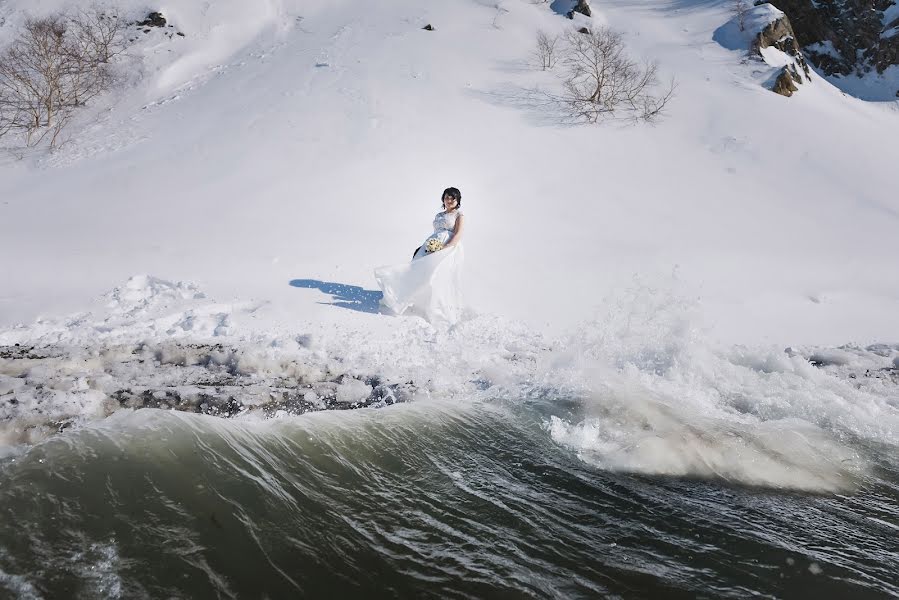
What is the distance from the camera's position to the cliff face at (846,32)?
2284cm

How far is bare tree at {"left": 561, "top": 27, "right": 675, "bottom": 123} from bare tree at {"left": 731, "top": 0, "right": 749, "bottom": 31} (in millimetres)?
5341

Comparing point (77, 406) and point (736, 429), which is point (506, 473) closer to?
point (736, 429)

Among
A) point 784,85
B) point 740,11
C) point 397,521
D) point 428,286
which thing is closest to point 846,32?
point 740,11

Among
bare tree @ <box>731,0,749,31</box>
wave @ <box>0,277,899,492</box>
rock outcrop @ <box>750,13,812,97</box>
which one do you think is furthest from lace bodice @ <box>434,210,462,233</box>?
bare tree @ <box>731,0,749,31</box>

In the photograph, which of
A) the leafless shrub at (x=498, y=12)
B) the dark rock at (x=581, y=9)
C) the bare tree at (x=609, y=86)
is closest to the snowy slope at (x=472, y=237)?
the leafless shrub at (x=498, y=12)

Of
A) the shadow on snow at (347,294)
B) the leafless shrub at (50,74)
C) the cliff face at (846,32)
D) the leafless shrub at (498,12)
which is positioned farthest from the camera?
the cliff face at (846,32)

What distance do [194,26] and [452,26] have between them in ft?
32.6

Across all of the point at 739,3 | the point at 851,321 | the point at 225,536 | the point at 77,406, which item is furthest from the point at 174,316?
the point at 739,3

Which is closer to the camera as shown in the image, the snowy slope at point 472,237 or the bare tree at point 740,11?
the snowy slope at point 472,237

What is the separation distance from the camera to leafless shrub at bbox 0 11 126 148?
16.4 meters

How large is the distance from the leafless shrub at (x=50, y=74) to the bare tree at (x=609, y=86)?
16.0 meters

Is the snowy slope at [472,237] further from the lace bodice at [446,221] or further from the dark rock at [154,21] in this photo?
the lace bodice at [446,221]

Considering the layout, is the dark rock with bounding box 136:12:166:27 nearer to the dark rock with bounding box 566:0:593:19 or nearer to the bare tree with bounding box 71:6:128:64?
the bare tree with bounding box 71:6:128:64

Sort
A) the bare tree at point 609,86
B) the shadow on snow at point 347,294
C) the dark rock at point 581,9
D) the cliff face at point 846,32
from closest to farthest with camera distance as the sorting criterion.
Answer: the shadow on snow at point 347,294 < the bare tree at point 609,86 < the dark rock at point 581,9 < the cliff face at point 846,32
